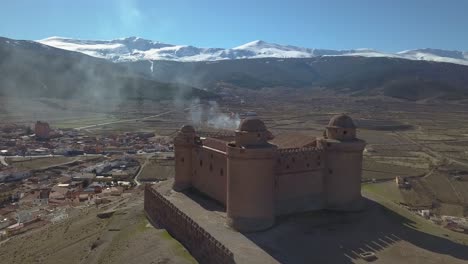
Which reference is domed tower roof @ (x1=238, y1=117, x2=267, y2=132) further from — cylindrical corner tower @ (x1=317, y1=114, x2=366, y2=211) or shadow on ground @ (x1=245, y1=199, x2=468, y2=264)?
shadow on ground @ (x1=245, y1=199, x2=468, y2=264)

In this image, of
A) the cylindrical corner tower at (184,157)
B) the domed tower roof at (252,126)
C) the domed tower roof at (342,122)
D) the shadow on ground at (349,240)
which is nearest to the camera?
the shadow on ground at (349,240)

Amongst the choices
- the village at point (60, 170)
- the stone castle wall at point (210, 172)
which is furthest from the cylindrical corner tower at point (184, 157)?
the village at point (60, 170)

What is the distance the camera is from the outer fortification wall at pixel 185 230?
20906 mm

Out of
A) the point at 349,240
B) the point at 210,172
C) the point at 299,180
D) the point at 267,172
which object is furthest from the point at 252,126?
the point at 349,240

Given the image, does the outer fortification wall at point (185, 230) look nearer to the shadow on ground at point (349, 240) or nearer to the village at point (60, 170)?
the shadow on ground at point (349, 240)

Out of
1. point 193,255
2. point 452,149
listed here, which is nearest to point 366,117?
point 452,149

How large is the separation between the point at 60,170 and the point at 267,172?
141ft

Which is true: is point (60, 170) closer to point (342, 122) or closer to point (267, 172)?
point (267, 172)

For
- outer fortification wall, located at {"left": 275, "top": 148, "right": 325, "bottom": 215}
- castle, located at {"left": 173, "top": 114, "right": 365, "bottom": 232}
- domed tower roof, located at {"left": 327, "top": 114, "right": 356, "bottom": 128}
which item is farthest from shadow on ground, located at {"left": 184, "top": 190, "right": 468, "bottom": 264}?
domed tower roof, located at {"left": 327, "top": 114, "right": 356, "bottom": 128}

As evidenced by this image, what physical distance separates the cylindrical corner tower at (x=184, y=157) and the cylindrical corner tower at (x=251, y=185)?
8.97m

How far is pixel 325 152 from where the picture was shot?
26.9 metres

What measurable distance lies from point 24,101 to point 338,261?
131m

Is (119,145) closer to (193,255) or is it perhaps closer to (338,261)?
(193,255)

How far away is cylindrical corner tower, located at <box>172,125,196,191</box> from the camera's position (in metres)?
32.2
